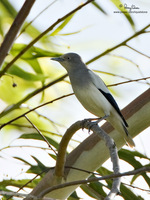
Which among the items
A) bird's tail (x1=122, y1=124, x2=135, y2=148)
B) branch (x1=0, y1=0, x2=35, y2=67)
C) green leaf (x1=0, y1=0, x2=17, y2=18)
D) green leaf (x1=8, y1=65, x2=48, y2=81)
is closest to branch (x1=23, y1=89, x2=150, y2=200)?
bird's tail (x1=122, y1=124, x2=135, y2=148)

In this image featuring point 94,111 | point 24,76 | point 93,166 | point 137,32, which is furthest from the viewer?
point 94,111

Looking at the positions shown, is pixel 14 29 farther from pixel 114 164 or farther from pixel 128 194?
pixel 128 194

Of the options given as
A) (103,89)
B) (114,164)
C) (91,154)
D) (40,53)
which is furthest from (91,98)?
(114,164)

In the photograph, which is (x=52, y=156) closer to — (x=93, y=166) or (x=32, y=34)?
(x=93, y=166)

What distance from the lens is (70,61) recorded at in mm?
3836

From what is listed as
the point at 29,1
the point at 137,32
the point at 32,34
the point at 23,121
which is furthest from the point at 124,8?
the point at 23,121

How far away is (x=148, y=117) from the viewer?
8.14 feet

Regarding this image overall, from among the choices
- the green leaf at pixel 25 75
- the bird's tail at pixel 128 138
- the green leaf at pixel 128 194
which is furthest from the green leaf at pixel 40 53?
the green leaf at pixel 128 194

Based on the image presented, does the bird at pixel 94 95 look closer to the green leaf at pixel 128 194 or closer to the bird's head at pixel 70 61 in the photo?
the bird's head at pixel 70 61

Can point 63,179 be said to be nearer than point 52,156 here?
Yes

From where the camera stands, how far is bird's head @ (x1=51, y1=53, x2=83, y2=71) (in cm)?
377

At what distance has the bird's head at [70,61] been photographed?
12.4ft

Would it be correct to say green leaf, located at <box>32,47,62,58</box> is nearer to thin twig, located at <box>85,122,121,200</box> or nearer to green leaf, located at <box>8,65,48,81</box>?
green leaf, located at <box>8,65,48,81</box>

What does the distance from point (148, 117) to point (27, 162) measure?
1.06m
